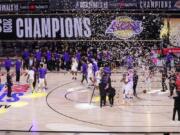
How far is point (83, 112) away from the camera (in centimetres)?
1953

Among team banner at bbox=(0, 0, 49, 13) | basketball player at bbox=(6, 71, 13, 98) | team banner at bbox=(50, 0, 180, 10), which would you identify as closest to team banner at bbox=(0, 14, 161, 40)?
team banner at bbox=(0, 0, 49, 13)

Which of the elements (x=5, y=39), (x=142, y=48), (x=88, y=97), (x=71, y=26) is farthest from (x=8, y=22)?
(x=88, y=97)

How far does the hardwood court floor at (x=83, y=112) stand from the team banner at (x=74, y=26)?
21.7ft

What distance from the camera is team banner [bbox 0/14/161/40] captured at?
30375 mm

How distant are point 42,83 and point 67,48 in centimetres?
751

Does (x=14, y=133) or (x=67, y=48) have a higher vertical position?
(x=67, y=48)

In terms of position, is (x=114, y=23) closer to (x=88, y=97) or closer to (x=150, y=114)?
(x=88, y=97)

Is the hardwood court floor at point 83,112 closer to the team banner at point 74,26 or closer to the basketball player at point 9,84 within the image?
the basketball player at point 9,84

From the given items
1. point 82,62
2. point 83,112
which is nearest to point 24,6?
point 82,62

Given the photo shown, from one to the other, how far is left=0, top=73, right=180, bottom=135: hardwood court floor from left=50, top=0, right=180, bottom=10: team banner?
24.1 ft

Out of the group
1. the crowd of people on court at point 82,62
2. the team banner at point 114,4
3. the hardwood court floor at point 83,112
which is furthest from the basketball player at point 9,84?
the team banner at point 114,4

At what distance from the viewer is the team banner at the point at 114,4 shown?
99.2 ft

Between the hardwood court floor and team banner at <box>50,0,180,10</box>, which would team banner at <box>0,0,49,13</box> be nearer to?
team banner at <box>50,0,180,10</box>

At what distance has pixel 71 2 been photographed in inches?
1190
